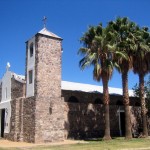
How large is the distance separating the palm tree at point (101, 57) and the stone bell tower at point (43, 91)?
9.66 ft

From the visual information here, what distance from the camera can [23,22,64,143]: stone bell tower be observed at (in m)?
25.9

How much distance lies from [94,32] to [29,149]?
42.5 feet

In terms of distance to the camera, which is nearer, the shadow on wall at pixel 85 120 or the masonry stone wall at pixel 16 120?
the masonry stone wall at pixel 16 120

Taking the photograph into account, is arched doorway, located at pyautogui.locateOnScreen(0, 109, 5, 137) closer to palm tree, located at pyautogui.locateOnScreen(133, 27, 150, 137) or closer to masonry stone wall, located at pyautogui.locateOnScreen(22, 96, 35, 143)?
masonry stone wall, located at pyautogui.locateOnScreen(22, 96, 35, 143)

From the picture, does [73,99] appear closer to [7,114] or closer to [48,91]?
[48,91]

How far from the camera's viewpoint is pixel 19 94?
96.8ft

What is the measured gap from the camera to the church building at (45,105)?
2623cm

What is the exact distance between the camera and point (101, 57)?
90.7 ft

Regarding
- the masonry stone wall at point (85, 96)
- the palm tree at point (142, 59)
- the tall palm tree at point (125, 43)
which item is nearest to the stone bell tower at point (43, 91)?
the masonry stone wall at point (85, 96)

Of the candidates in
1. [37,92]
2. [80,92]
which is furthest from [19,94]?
[80,92]

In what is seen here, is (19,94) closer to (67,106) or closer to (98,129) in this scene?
(67,106)

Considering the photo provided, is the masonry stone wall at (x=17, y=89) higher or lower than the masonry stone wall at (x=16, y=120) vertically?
higher

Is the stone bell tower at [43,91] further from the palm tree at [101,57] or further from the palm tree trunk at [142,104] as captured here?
the palm tree trunk at [142,104]

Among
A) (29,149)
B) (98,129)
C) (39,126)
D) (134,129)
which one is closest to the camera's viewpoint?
(29,149)
